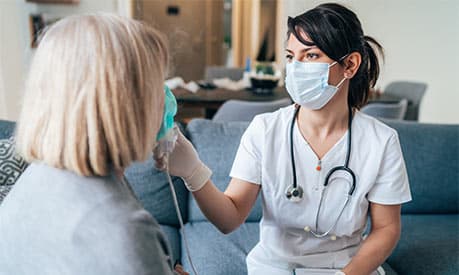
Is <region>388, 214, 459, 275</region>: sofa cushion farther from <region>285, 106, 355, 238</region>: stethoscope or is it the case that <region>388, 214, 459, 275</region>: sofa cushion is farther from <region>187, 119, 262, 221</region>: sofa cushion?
<region>187, 119, 262, 221</region>: sofa cushion

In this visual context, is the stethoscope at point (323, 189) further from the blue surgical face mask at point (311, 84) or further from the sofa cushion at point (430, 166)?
the sofa cushion at point (430, 166)

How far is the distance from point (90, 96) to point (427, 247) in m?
1.36

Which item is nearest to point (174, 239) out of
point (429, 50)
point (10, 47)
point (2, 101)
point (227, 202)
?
point (227, 202)

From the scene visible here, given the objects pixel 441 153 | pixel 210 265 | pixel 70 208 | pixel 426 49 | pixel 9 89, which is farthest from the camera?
pixel 426 49

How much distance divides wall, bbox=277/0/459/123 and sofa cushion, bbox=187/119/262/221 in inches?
101

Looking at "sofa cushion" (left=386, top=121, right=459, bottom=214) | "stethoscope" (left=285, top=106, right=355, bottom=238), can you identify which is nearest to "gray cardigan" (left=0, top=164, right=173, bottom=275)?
"stethoscope" (left=285, top=106, right=355, bottom=238)

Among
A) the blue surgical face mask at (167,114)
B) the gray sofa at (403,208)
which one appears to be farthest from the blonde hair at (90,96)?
the gray sofa at (403,208)

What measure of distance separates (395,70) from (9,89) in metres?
3.43

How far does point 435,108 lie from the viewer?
393 cm

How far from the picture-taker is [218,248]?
1428 mm

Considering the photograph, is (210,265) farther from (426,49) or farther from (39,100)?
(426,49)

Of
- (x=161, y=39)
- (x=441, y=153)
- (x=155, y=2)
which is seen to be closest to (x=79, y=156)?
(x=161, y=39)

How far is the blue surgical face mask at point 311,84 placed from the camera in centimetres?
106

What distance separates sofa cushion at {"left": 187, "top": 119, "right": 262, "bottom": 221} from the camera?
164 cm
